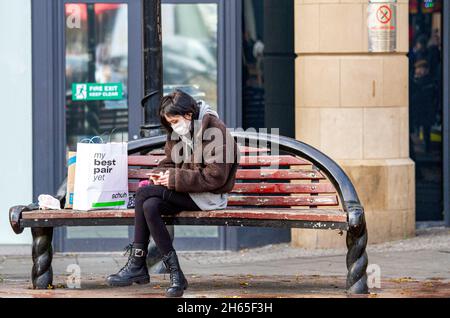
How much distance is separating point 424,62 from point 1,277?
5.07m

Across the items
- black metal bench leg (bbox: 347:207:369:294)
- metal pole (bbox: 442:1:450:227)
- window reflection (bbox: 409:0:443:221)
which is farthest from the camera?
window reflection (bbox: 409:0:443:221)

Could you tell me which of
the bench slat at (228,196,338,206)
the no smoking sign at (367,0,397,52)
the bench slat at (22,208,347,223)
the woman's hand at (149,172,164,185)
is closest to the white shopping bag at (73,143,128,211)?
the bench slat at (22,208,347,223)

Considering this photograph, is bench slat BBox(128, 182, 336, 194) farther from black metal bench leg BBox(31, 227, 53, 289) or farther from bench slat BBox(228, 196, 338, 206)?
black metal bench leg BBox(31, 227, 53, 289)

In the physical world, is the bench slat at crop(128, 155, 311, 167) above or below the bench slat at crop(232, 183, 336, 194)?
above

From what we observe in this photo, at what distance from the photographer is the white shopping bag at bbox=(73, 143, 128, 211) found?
7.70 meters

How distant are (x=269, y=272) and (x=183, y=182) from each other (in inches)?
93.6

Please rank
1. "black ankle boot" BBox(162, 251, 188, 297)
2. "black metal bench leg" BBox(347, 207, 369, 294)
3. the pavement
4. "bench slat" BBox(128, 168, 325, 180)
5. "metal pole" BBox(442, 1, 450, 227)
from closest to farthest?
"black ankle boot" BBox(162, 251, 188, 297)
"black metal bench leg" BBox(347, 207, 369, 294)
the pavement
"bench slat" BBox(128, 168, 325, 180)
"metal pole" BBox(442, 1, 450, 227)

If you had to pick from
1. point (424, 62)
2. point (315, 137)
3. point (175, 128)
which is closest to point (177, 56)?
point (315, 137)

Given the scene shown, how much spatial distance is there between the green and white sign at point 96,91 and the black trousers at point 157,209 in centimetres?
368

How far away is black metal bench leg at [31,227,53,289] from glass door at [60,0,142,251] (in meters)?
3.36

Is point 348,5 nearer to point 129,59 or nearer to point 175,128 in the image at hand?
point 129,59

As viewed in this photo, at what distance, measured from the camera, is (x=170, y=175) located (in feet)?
25.1

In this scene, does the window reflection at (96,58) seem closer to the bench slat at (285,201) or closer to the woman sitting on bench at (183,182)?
the bench slat at (285,201)

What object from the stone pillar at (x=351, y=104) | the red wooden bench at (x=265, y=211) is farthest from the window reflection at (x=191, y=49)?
the red wooden bench at (x=265, y=211)
